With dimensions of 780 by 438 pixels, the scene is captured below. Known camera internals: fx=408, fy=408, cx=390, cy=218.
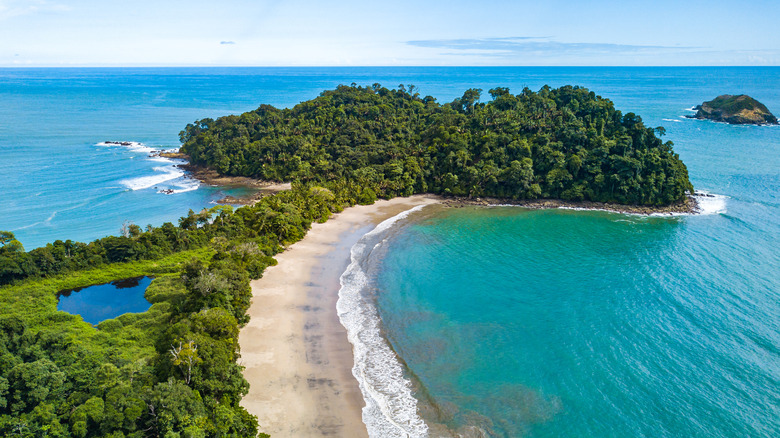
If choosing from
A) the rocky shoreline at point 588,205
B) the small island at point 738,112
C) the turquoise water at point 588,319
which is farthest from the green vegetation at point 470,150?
the small island at point 738,112

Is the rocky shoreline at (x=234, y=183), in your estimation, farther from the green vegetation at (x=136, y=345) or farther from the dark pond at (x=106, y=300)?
the dark pond at (x=106, y=300)

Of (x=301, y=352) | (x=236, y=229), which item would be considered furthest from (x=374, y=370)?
(x=236, y=229)

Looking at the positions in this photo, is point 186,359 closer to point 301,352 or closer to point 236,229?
point 301,352

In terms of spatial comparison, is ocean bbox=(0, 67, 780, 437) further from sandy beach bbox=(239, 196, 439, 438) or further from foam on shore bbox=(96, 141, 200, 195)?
sandy beach bbox=(239, 196, 439, 438)

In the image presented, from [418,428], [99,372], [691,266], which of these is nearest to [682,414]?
[418,428]

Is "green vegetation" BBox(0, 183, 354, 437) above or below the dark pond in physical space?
above

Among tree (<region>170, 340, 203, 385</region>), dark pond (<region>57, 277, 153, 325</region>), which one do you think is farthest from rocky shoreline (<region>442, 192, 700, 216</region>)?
tree (<region>170, 340, 203, 385</region>)
